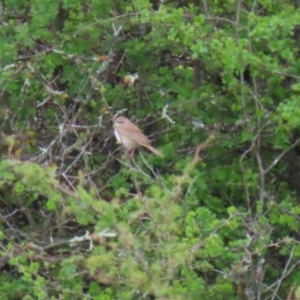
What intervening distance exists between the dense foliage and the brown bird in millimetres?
89

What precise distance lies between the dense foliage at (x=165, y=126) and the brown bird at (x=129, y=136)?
0.09m

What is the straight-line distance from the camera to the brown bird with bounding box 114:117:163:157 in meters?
7.71

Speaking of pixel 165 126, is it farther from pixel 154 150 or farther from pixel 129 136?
pixel 129 136

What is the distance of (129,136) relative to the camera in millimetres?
7934

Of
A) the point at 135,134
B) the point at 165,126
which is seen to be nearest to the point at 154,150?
the point at 135,134

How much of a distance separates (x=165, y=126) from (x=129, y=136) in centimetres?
59

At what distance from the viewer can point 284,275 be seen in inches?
283

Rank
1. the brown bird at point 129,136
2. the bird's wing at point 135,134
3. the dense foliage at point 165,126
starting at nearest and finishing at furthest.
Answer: the dense foliage at point 165,126
the brown bird at point 129,136
the bird's wing at point 135,134

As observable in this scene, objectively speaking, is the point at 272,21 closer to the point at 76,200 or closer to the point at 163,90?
the point at 163,90

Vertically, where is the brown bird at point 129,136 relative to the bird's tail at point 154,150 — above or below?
above

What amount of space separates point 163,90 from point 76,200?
3.37 meters

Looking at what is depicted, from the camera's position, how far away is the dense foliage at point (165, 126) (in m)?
7.25

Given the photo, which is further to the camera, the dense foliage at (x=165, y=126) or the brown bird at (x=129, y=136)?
the brown bird at (x=129, y=136)

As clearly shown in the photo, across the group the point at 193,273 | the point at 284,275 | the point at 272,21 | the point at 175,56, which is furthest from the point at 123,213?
the point at 175,56
